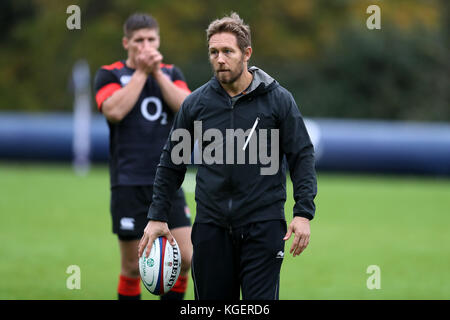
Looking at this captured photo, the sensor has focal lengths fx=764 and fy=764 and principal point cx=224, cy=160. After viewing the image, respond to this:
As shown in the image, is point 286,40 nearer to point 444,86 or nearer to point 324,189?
point 444,86

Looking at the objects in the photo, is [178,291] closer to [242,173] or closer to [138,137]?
[138,137]

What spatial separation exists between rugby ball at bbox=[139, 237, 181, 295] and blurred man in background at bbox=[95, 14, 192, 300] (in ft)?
4.76

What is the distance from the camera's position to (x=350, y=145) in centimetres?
2270

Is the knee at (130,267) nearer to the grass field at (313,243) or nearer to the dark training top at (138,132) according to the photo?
the dark training top at (138,132)

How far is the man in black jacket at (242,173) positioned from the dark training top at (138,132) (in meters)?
1.72

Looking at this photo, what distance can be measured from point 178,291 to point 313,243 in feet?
17.1

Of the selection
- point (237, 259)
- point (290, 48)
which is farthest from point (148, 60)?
point (290, 48)

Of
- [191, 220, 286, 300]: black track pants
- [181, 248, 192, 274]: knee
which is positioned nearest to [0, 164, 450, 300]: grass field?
[181, 248, 192, 274]: knee

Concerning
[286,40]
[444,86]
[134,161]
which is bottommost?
[134,161]

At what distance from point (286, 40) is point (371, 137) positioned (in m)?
15.4

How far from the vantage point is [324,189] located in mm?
19094

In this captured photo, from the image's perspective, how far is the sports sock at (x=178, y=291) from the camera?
6.95 meters

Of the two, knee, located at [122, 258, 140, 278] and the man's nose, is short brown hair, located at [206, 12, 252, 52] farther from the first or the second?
knee, located at [122, 258, 140, 278]
